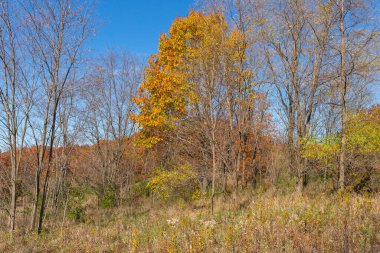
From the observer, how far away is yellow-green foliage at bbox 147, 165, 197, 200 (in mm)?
11891

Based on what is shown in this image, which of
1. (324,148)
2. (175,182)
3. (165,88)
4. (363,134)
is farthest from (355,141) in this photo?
(165,88)

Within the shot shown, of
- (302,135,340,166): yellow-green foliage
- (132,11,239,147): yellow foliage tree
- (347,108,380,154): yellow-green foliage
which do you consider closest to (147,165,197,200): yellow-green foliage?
(132,11,239,147): yellow foliage tree

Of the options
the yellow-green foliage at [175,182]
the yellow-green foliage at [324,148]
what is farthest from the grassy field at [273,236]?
the yellow-green foliage at [175,182]

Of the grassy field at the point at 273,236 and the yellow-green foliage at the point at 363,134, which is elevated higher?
the yellow-green foliage at the point at 363,134

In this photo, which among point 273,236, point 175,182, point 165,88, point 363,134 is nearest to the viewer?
point 273,236

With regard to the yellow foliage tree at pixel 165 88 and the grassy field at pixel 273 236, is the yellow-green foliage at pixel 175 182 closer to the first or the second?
the yellow foliage tree at pixel 165 88

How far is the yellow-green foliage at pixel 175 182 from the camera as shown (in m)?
11.9

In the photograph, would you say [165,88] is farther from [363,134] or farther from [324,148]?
[363,134]

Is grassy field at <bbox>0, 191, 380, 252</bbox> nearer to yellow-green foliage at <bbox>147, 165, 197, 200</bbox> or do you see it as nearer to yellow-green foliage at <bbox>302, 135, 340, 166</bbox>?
yellow-green foliage at <bbox>302, 135, 340, 166</bbox>

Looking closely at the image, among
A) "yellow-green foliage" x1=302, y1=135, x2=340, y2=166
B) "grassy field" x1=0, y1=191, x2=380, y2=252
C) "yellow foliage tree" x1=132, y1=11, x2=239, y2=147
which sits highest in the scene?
"yellow foliage tree" x1=132, y1=11, x2=239, y2=147

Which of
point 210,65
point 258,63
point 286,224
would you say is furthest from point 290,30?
point 286,224

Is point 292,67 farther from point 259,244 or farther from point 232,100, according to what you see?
point 259,244

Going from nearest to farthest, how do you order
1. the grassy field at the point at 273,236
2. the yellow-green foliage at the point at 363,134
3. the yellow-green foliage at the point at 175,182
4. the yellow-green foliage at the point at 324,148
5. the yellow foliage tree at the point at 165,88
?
the grassy field at the point at 273,236, the yellow-green foliage at the point at 363,134, the yellow-green foliage at the point at 324,148, the yellow-green foliage at the point at 175,182, the yellow foliage tree at the point at 165,88

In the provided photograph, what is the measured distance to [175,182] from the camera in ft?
39.3
